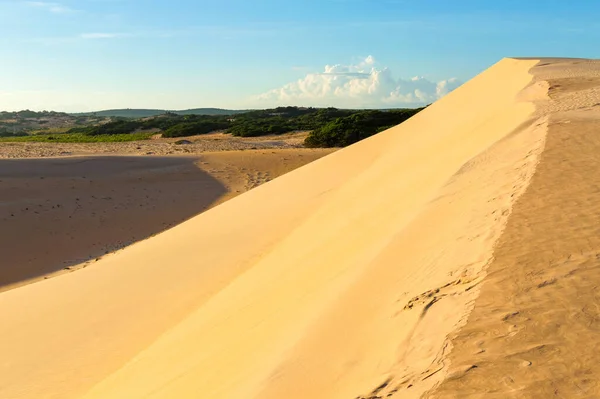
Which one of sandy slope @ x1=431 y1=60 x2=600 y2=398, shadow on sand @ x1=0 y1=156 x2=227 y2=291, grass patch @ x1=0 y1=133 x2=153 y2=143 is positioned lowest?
shadow on sand @ x1=0 y1=156 x2=227 y2=291

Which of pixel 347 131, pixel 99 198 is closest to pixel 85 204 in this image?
pixel 99 198

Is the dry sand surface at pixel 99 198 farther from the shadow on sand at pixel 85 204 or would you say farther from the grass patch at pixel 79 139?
the grass patch at pixel 79 139

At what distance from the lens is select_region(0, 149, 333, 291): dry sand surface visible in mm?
14508

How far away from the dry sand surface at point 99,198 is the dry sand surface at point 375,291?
4.26m

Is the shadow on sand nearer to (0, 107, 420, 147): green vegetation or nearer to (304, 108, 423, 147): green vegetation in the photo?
(304, 108, 423, 147): green vegetation

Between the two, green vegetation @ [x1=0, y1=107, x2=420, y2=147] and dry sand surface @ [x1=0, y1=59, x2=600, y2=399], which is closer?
dry sand surface @ [x1=0, y1=59, x2=600, y2=399]


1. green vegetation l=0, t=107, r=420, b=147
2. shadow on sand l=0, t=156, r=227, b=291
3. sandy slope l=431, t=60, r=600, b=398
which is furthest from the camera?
green vegetation l=0, t=107, r=420, b=147

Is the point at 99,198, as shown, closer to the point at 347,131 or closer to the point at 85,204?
the point at 85,204

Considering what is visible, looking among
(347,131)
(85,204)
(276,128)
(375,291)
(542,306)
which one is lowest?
(85,204)

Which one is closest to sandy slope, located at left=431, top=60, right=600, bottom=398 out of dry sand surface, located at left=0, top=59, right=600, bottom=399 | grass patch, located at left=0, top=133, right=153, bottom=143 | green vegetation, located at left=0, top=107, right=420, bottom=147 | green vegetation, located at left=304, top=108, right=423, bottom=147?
dry sand surface, located at left=0, top=59, right=600, bottom=399

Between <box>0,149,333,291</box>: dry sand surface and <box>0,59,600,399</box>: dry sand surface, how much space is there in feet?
14.0

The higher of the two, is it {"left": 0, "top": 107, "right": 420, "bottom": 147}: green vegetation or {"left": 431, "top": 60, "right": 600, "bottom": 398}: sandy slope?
{"left": 0, "top": 107, "right": 420, "bottom": 147}: green vegetation

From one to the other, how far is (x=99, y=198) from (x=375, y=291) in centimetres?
1586

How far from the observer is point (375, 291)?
498 cm
